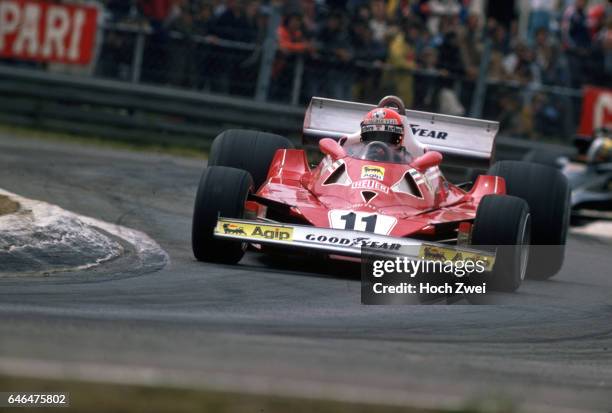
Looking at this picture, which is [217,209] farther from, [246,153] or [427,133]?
[427,133]

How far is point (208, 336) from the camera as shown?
5.47m

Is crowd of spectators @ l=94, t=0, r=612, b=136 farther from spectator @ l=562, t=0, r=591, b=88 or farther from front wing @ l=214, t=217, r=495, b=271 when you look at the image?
front wing @ l=214, t=217, r=495, b=271

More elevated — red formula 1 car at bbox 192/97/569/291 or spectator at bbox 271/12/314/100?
spectator at bbox 271/12/314/100

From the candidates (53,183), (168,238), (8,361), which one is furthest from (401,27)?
(8,361)

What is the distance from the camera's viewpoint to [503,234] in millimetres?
8250

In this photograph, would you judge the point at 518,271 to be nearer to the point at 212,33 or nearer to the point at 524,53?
the point at 212,33

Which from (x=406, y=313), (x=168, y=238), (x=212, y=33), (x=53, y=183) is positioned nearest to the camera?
(x=406, y=313)

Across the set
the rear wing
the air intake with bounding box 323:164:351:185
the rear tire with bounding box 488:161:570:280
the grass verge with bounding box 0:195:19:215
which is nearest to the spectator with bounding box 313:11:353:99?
the rear wing

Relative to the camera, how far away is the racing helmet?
31.3ft

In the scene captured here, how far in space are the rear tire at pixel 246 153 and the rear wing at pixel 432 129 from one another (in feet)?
2.73

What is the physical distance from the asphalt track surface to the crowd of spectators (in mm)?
5776

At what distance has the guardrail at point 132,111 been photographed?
16359 mm

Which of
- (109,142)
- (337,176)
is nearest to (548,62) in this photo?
(109,142)

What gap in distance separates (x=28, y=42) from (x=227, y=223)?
8685mm
